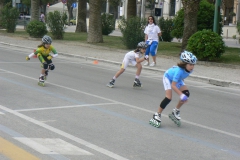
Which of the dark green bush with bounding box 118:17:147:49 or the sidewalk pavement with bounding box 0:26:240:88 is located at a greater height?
the dark green bush with bounding box 118:17:147:49

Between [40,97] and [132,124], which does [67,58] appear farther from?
[132,124]

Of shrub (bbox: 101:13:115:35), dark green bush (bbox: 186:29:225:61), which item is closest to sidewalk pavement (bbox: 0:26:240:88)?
dark green bush (bbox: 186:29:225:61)

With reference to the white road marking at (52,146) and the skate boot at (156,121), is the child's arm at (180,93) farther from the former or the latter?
the white road marking at (52,146)

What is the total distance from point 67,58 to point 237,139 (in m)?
14.6

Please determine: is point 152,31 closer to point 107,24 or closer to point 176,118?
point 176,118

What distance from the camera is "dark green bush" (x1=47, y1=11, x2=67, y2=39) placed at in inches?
1180

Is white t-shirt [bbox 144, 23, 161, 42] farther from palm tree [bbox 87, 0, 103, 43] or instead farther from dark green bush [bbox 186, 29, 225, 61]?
palm tree [bbox 87, 0, 103, 43]

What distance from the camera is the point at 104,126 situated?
27.6ft

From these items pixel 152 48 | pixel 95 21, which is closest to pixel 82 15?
pixel 95 21

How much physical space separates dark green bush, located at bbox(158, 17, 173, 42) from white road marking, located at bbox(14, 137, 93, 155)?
25272mm

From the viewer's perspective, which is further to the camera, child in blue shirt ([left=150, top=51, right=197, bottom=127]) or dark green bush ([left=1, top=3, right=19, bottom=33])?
dark green bush ([left=1, top=3, right=19, bottom=33])

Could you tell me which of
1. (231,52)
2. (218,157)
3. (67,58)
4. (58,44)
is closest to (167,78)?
(218,157)

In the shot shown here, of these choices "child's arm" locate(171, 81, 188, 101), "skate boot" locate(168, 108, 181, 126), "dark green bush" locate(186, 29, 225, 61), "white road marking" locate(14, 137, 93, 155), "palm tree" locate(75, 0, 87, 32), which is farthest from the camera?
"palm tree" locate(75, 0, 87, 32)

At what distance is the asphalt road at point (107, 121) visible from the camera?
6906 mm
